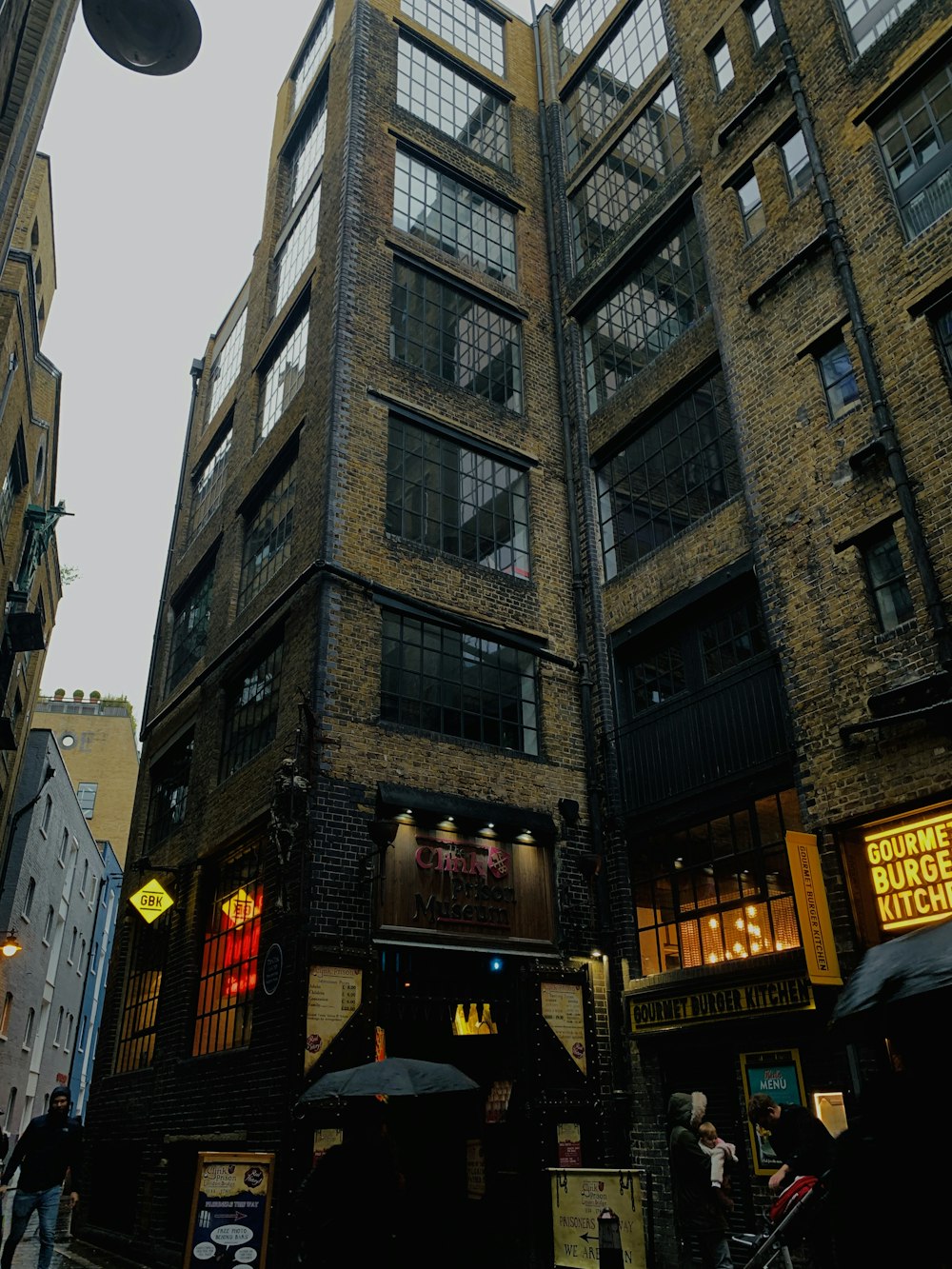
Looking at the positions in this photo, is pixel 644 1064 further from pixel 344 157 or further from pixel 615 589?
pixel 344 157

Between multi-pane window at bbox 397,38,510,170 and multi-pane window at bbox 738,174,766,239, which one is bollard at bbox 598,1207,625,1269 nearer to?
multi-pane window at bbox 738,174,766,239

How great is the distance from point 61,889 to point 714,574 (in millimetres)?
30589

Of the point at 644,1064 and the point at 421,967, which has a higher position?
the point at 421,967

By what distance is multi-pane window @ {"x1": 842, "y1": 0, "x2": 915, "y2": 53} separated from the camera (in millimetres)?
12664

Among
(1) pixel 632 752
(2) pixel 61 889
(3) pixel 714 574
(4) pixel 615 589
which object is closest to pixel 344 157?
(4) pixel 615 589

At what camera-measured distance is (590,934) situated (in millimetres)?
12953

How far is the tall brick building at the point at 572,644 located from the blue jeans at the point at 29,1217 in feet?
7.49

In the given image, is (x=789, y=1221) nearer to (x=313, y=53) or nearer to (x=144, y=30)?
(x=144, y=30)

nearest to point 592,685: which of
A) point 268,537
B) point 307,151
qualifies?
point 268,537

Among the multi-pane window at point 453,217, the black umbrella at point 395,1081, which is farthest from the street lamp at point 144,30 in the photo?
the multi-pane window at point 453,217

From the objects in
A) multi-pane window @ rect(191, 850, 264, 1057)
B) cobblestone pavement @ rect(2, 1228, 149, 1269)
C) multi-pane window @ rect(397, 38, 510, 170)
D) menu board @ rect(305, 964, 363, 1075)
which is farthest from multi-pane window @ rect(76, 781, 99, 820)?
menu board @ rect(305, 964, 363, 1075)

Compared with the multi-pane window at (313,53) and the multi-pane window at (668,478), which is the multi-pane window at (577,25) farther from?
the multi-pane window at (668,478)

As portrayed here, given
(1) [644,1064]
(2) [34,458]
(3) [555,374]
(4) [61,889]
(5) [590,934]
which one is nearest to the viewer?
(1) [644,1064]

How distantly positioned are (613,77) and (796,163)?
8.07 meters
